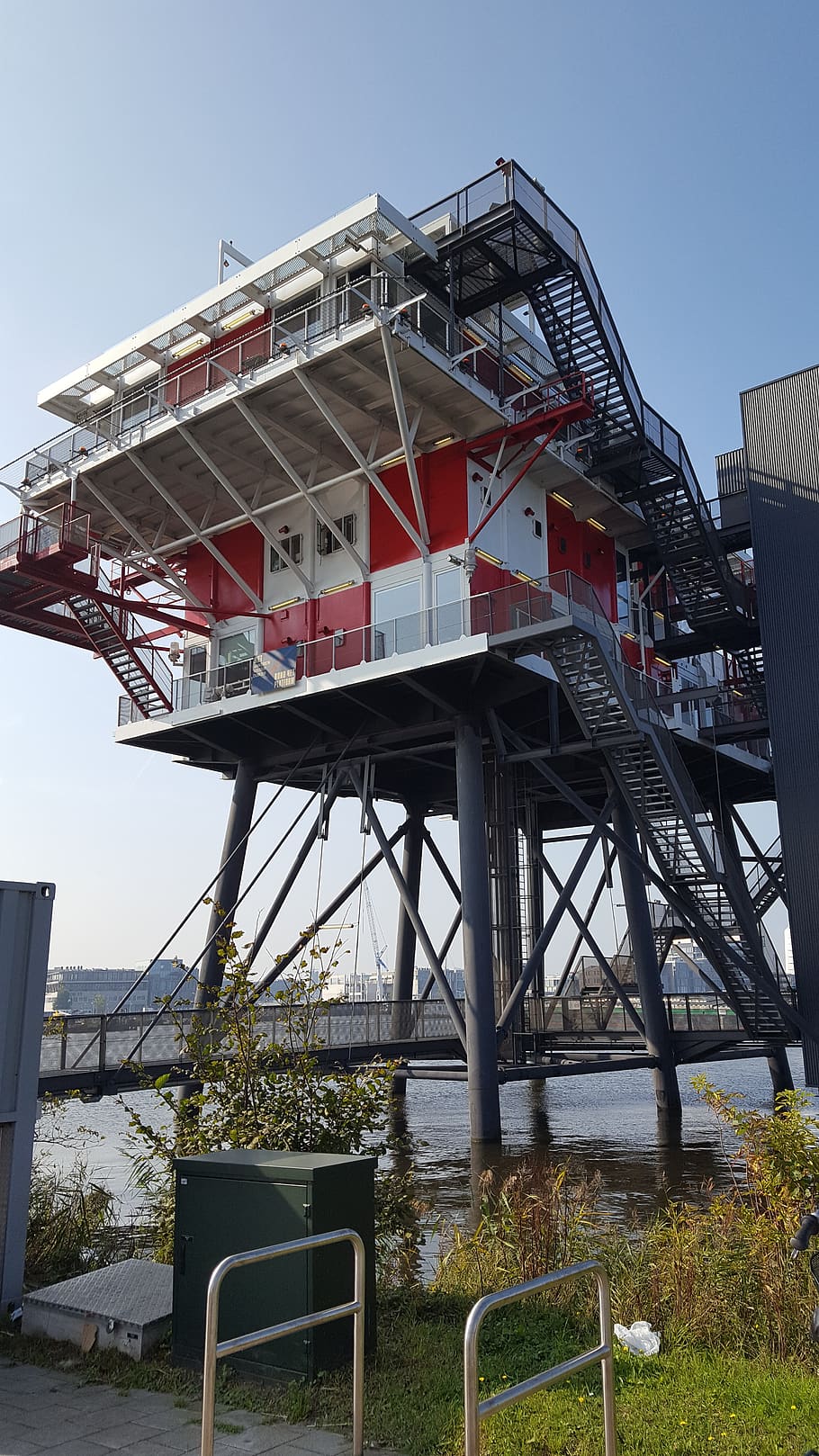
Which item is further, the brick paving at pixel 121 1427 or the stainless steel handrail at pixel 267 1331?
the brick paving at pixel 121 1427

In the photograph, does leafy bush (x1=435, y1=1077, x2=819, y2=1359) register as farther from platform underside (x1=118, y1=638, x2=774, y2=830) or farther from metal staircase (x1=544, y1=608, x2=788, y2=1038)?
metal staircase (x1=544, y1=608, x2=788, y2=1038)

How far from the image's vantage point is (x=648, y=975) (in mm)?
32031

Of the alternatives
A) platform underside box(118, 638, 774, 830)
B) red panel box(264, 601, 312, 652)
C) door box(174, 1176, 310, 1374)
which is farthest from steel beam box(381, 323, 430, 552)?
door box(174, 1176, 310, 1374)

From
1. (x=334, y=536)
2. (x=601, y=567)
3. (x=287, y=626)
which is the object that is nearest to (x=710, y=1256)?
(x=334, y=536)

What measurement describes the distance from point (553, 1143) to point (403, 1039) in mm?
4809

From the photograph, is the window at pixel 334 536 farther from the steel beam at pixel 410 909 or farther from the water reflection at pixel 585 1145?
the water reflection at pixel 585 1145

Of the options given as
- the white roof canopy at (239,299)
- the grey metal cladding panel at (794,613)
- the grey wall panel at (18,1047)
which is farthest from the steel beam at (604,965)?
the grey wall panel at (18,1047)

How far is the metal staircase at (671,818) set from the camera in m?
26.9

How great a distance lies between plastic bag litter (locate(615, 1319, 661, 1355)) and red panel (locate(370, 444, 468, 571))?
67.4 feet

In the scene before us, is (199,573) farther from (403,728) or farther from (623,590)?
(623,590)

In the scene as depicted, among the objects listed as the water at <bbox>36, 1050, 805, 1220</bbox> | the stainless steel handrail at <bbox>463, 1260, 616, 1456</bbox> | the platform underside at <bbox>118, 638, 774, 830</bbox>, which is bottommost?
the water at <bbox>36, 1050, 805, 1220</bbox>

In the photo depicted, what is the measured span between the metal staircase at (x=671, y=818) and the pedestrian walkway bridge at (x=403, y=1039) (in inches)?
89.6

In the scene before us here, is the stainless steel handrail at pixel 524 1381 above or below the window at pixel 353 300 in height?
below

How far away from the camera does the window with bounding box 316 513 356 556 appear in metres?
30.0
